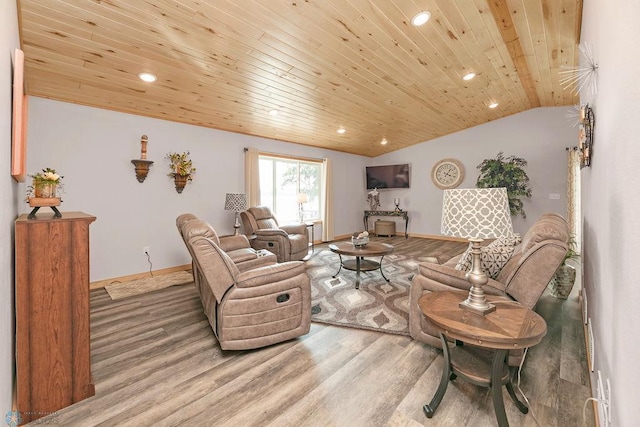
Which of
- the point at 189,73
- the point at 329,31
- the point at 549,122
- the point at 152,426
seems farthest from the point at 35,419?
the point at 549,122

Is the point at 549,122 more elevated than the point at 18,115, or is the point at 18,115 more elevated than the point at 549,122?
the point at 549,122

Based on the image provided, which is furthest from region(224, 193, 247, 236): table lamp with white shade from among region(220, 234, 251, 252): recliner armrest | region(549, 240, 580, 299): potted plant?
region(549, 240, 580, 299): potted plant

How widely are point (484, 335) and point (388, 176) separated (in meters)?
6.74

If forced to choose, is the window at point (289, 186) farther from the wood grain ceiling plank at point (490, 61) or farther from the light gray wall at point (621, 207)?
the light gray wall at point (621, 207)

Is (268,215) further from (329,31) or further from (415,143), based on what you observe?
(415,143)

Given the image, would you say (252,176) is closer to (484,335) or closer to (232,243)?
(232,243)

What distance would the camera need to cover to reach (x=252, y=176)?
5121mm

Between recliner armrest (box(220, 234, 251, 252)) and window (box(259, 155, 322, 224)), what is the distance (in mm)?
1789

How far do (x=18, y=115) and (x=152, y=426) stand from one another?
5.91 feet

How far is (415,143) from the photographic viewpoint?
7270 mm

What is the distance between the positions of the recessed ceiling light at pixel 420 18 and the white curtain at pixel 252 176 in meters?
3.41

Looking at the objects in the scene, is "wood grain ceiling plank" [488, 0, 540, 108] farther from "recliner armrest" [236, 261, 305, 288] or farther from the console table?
the console table

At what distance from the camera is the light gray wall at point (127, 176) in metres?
3.29

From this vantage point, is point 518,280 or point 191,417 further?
point 518,280
